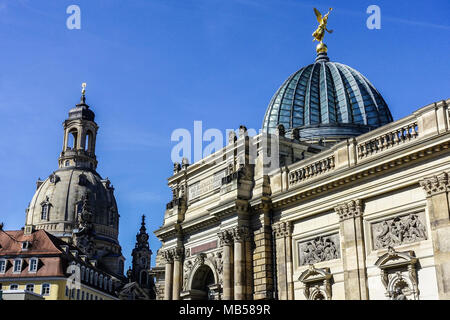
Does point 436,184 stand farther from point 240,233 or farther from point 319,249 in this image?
point 240,233

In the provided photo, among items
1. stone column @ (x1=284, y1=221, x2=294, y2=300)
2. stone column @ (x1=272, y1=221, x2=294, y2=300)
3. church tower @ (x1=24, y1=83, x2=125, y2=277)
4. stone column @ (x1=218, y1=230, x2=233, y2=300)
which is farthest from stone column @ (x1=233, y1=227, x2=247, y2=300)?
church tower @ (x1=24, y1=83, x2=125, y2=277)

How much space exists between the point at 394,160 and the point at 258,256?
1025 centimetres

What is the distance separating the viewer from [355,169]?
92.3 feet

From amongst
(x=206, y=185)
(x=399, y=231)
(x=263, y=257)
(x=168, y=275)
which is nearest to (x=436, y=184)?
(x=399, y=231)

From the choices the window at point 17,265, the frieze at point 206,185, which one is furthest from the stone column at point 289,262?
the window at point 17,265

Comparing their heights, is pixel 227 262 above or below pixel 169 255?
below

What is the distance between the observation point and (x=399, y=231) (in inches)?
1036

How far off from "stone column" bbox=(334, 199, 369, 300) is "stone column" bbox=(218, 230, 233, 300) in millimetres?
7617

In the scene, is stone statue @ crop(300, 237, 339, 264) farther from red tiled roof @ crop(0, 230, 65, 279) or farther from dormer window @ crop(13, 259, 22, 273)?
dormer window @ crop(13, 259, 22, 273)

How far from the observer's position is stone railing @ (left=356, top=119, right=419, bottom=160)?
26.6m

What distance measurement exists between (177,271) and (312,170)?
1259 cm

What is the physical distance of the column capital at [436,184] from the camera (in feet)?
80.0
